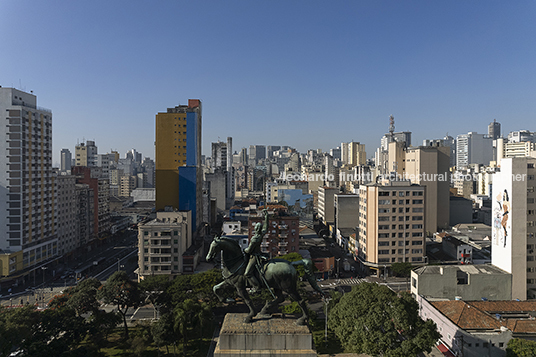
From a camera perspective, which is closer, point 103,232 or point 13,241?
point 13,241

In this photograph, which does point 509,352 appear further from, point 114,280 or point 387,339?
point 114,280

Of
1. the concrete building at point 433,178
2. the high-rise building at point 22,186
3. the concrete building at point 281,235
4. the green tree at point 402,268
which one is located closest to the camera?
the green tree at point 402,268

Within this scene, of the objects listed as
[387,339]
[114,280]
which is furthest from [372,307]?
[114,280]

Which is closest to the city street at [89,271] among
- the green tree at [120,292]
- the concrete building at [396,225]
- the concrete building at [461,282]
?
the green tree at [120,292]

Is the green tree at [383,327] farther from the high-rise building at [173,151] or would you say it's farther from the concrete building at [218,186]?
the concrete building at [218,186]

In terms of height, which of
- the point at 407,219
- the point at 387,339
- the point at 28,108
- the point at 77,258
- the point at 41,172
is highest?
the point at 28,108

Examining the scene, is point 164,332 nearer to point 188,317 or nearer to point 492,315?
point 188,317

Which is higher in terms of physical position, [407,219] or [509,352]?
[407,219]
